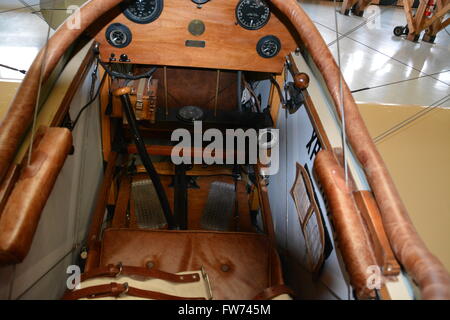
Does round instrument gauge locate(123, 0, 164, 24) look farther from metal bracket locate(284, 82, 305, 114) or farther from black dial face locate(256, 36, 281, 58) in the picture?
metal bracket locate(284, 82, 305, 114)

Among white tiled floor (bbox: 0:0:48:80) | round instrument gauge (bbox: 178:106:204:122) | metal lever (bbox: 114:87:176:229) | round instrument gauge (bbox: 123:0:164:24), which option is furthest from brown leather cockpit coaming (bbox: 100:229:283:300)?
white tiled floor (bbox: 0:0:48:80)

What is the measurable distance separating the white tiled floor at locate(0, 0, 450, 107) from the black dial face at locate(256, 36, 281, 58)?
1383 millimetres

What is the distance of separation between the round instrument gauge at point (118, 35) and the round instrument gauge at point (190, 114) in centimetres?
45

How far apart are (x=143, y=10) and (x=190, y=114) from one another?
1.86ft

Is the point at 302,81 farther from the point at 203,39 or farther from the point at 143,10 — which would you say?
the point at 143,10

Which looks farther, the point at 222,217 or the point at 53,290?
the point at 222,217

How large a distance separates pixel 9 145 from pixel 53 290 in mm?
528

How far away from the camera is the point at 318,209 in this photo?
0.97 meters

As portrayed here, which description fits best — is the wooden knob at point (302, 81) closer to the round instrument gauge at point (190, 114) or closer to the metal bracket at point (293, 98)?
the metal bracket at point (293, 98)

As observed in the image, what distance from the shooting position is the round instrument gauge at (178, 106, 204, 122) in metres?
1.72

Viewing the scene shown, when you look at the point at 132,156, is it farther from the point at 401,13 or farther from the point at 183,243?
the point at 401,13

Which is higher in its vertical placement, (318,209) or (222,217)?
(318,209)

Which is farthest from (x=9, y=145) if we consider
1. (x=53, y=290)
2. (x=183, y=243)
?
(x=183, y=243)
